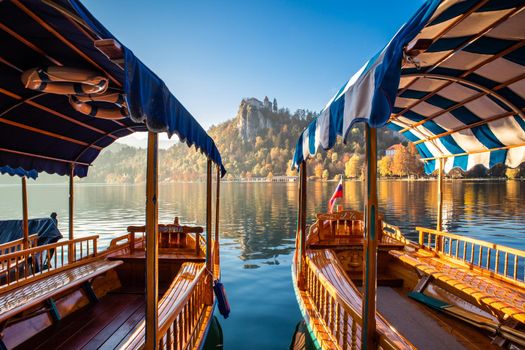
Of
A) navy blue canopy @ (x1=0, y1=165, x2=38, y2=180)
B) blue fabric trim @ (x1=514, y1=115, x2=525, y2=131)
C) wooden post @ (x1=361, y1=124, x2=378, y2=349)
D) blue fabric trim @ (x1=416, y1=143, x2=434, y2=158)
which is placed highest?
blue fabric trim @ (x1=514, y1=115, x2=525, y2=131)


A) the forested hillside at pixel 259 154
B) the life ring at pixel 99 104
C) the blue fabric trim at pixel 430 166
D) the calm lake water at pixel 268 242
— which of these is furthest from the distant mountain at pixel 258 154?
the life ring at pixel 99 104

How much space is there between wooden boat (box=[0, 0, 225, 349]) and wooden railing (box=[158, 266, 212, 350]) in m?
0.01

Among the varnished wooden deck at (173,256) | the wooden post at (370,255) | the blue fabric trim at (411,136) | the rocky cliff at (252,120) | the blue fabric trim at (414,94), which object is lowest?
the varnished wooden deck at (173,256)

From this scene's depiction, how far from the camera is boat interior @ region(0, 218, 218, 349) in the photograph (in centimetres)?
354

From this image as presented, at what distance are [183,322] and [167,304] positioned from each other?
0.49m

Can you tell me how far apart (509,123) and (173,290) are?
241 inches

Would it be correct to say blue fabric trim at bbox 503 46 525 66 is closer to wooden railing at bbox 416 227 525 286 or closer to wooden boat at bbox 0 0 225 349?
wooden railing at bbox 416 227 525 286

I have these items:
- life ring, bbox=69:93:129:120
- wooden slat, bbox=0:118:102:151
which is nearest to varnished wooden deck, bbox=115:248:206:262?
wooden slat, bbox=0:118:102:151

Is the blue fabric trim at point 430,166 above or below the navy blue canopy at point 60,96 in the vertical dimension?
below

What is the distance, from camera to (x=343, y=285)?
4281 millimetres

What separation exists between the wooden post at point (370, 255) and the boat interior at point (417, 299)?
106 millimetres

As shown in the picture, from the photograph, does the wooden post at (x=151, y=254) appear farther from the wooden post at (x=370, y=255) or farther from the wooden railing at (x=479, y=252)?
the wooden railing at (x=479, y=252)

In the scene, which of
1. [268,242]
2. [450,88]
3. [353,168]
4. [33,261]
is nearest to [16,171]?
[33,261]

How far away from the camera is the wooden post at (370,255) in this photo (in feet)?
8.10
